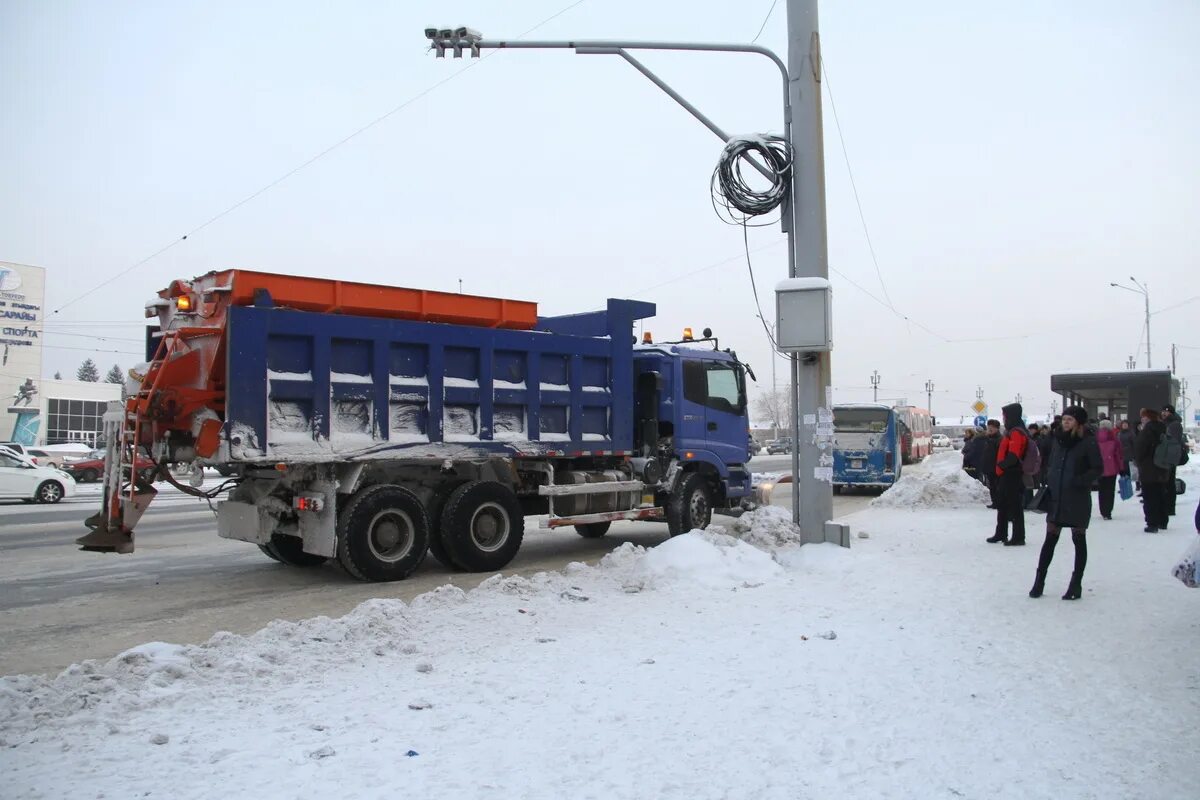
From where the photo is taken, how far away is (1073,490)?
7871 millimetres

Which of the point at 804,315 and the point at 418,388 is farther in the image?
the point at 804,315

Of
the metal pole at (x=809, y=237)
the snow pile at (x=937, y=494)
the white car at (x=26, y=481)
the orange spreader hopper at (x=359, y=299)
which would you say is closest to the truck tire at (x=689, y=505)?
the metal pole at (x=809, y=237)

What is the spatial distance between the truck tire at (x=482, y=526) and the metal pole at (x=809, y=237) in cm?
354

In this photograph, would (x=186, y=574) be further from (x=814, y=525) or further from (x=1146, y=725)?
(x=1146, y=725)

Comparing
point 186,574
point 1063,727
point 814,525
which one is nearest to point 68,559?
point 186,574

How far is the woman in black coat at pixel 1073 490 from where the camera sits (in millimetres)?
7822

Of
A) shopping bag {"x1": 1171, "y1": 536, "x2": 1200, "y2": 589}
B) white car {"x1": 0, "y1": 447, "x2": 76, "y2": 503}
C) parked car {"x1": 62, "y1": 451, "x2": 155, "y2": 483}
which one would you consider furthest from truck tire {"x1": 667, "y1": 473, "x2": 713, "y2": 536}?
parked car {"x1": 62, "y1": 451, "x2": 155, "y2": 483}

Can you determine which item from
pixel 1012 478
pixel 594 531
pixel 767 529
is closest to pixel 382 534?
pixel 594 531

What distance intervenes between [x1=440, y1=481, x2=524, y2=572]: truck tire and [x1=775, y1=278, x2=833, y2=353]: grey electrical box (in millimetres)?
3843

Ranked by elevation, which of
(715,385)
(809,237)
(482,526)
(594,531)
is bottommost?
(594,531)

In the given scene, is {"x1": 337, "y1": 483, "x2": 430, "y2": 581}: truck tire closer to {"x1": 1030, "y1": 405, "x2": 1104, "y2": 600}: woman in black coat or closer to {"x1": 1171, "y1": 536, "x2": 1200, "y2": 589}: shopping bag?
{"x1": 1030, "y1": 405, "x2": 1104, "y2": 600}: woman in black coat

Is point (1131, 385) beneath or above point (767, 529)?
above

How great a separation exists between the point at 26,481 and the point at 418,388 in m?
18.4

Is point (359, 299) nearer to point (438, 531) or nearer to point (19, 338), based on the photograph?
point (438, 531)
